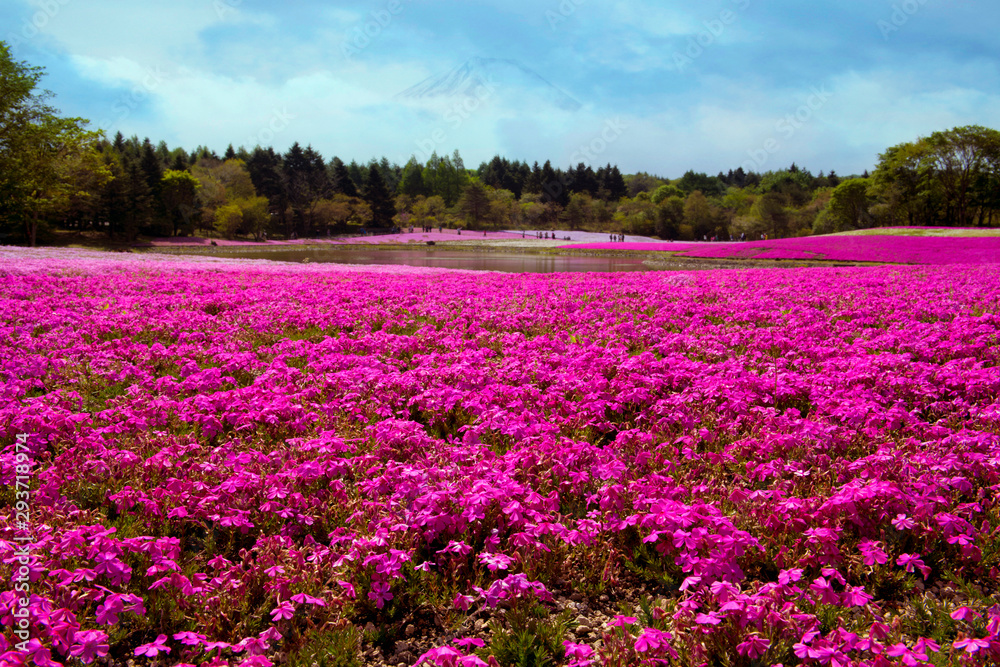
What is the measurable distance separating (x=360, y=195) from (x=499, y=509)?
114 m

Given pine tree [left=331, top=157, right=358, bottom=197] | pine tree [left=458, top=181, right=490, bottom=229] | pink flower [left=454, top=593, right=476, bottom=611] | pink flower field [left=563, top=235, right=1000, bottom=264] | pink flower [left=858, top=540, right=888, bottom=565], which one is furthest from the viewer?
pine tree [left=458, top=181, right=490, bottom=229]

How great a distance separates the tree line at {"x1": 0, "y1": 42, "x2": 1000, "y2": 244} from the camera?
4381cm

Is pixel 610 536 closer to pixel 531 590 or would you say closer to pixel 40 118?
pixel 531 590

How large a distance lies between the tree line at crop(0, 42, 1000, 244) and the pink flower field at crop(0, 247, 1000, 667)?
47319 mm

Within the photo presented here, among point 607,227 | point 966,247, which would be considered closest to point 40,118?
point 966,247

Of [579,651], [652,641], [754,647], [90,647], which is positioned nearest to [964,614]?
[754,647]

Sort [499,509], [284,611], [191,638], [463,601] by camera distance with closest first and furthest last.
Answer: [191,638]
[284,611]
[463,601]
[499,509]

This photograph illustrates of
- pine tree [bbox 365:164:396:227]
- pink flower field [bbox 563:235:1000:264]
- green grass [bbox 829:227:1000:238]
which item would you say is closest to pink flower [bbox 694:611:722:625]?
pink flower field [bbox 563:235:1000:264]

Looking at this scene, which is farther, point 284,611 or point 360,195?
point 360,195

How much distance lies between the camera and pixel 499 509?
11.7 feet

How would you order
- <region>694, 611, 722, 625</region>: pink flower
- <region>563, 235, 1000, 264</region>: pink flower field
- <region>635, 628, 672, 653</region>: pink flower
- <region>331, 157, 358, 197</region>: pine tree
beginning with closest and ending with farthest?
<region>635, 628, 672, 653</region>: pink flower → <region>694, 611, 722, 625</region>: pink flower → <region>563, 235, 1000, 264</region>: pink flower field → <region>331, 157, 358, 197</region>: pine tree

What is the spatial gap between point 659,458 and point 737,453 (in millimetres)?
735

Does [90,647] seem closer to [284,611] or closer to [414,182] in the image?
[284,611]

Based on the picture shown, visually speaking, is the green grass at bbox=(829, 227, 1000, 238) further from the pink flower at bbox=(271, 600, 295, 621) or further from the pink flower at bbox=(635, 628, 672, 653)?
the pink flower at bbox=(271, 600, 295, 621)
